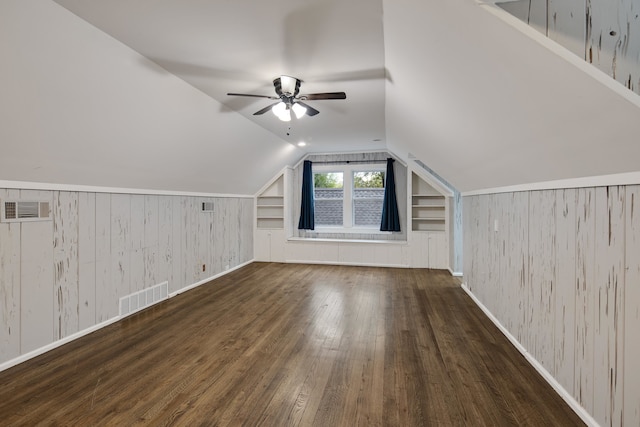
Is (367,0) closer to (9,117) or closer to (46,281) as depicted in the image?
(9,117)

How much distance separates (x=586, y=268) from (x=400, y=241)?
4.58 meters

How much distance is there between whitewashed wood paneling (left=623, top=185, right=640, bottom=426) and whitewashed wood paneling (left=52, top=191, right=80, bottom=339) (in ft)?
13.5

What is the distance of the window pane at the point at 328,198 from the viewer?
23.2 ft

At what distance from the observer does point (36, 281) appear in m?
2.65

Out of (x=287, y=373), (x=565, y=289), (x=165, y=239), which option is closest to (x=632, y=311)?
(x=565, y=289)

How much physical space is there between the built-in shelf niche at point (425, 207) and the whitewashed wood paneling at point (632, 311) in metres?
4.75

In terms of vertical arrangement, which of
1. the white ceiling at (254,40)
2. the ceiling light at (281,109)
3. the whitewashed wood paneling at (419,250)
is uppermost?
the white ceiling at (254,40)

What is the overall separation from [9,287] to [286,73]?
2.88 meters

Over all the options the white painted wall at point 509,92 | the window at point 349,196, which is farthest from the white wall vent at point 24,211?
the window at point 349,196

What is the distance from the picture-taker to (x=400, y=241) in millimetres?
6379

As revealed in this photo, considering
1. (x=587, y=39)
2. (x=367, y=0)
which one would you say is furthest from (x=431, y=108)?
(x=587, y=39)

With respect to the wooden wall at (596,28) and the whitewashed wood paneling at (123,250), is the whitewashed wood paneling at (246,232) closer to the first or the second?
the whitewashed wood paneling at (123,250)

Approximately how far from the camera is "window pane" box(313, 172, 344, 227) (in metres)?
7.08

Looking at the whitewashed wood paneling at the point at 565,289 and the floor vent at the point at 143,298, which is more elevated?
the whitewashed wood paneling at the point at 565,289
